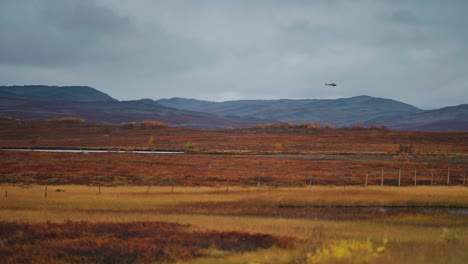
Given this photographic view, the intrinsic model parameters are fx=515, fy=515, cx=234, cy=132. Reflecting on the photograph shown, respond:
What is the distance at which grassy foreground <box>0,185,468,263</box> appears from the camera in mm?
20594

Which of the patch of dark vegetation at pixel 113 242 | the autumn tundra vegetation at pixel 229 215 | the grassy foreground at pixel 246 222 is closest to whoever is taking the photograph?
the patch of dark vegetation at pixel 113 242

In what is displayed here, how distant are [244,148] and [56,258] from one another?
101m

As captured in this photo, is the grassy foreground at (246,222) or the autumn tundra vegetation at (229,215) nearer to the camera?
the grassy foreground at (246,222)

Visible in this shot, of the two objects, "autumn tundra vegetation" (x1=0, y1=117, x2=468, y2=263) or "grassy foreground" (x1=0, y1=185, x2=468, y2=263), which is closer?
"grassy foreground" (x1=0, y1=185, x2=468, y2=263)

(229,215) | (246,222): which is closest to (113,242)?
(246,222)

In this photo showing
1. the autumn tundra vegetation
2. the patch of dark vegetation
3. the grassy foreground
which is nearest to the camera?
the patch of dark vegetation

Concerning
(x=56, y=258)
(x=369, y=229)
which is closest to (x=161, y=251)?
(x=56, y=258)

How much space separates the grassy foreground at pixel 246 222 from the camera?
2059 centimetres

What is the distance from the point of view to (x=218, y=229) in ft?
86.4

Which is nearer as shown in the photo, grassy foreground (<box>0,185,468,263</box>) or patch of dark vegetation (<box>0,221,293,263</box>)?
patch of dark vegetation (<box>0,221,293,263</box>)

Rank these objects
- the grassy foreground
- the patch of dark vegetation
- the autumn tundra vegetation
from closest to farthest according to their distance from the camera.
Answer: the patch of dark vegetation < the grassy foreground < the autumn tundra vegetation

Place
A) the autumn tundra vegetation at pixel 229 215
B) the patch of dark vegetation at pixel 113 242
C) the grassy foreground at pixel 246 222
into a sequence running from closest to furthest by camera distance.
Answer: the patch of dark vegetation at pixel 113 242
the grassy foreground at pixel 246 222
the autumn tundra vegetation at pixel 229 215

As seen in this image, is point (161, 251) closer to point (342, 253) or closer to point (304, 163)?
point (342, 253)

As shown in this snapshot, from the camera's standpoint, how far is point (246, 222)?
29625 mm
